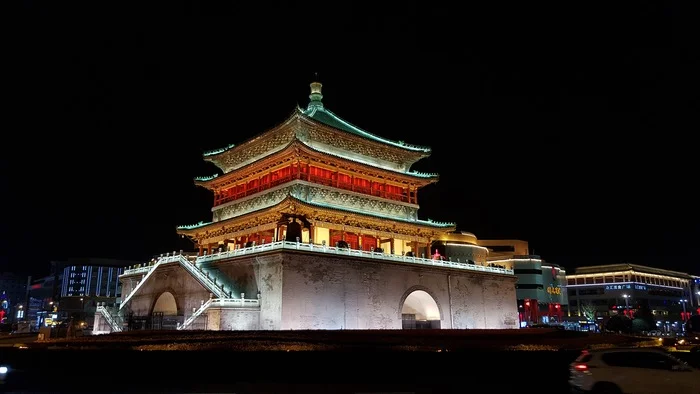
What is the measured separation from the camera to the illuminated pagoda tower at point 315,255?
30.7 m

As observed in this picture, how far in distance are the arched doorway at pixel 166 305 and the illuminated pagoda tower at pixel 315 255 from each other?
0.09 metres

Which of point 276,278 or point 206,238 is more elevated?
point 206,238

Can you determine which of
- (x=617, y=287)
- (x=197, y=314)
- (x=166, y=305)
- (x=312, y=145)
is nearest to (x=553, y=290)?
(x=617, y=287)

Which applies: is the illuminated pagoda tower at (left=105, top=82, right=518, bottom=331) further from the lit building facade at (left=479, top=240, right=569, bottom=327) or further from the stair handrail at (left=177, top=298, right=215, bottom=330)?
the lit building facade at (left=479, top=240, right=569, bottom=327)

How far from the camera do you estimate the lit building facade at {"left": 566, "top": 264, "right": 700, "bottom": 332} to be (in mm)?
85625

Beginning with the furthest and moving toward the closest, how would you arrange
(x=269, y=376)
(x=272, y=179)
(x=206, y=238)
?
(x=206, y=238) < (x=272, y=179) < (x=269, y=376)

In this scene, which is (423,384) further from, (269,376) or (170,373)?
(170,373)

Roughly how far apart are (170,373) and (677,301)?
4031 inches

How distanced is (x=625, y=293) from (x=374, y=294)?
6800 centimetres

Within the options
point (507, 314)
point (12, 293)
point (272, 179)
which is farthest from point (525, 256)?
point (12, 293)

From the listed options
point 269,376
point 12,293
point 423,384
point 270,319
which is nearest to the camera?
point 423,384

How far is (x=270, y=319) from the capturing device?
98.0ft

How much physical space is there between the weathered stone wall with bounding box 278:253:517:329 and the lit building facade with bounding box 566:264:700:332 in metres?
52.9

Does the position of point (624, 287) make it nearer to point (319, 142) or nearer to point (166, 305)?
point (319, 142)
